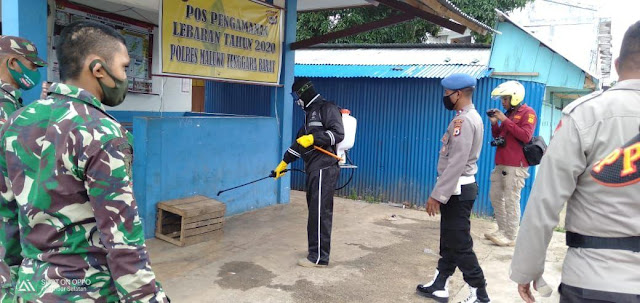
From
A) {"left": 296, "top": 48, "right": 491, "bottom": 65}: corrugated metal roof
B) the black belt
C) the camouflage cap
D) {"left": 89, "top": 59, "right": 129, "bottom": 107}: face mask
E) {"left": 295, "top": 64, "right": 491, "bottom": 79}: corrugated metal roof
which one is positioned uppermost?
{"left": 296, "top": 48, "right": 491, "bottom": 65}: corrugated metal roof

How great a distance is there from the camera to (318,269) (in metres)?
4.27

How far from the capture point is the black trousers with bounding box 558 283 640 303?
64.3 inches

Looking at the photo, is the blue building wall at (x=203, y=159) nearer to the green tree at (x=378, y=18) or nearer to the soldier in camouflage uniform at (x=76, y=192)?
the soldier in camouflage uniform at (x=76, y=192)

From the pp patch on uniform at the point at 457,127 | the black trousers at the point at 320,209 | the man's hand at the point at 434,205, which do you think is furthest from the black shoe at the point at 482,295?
the black trousers at the point at 320,209

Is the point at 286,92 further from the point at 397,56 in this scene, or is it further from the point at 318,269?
the point at 397,56

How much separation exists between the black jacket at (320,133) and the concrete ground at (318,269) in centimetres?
102

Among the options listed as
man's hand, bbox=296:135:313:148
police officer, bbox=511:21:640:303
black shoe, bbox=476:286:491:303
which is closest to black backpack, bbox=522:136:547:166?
black shoe, bbox=476:286:491:303

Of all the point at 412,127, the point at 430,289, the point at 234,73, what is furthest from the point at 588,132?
the point at 412,127

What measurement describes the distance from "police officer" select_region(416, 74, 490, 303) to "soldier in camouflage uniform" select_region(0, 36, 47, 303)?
8.35 feet

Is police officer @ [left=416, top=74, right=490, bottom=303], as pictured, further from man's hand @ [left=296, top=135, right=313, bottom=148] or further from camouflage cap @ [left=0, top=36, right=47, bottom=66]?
camouflage cap @ [left=0, top=36, right=47, bottom=66]

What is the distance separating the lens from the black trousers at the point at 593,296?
163cm

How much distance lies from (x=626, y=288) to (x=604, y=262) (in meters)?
0.11

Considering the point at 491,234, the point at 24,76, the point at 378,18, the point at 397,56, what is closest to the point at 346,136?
the point at 491,234

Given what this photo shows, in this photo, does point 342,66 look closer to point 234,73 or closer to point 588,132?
point 234,73
